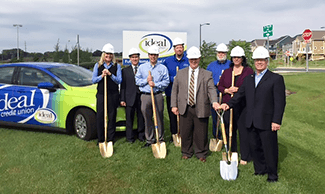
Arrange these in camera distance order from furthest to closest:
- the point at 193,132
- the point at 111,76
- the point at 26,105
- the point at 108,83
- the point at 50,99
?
the point at 26,105, the point at 50,99, the point at 108,83, the point at 111,76, the point at 193,132

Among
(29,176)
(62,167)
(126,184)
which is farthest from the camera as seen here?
(62,167)

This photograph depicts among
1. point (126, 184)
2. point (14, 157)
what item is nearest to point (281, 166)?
point (126, 184)

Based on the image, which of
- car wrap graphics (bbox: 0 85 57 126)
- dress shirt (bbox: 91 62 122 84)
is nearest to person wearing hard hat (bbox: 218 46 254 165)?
dress shirt (bbox: 91 62 122 84)

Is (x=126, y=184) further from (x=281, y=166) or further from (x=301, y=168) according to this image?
(x=301, y=168)

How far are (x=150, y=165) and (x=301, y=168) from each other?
2.55 metres

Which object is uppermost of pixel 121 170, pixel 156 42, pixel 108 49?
pixel 156 42

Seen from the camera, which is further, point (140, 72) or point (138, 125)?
point (138, 125)

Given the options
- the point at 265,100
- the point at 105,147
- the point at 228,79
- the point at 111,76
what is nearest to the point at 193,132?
the point at 228,79

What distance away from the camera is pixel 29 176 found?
3984mm

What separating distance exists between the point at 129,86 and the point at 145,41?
9322 millimetres

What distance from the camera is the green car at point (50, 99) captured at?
5.36 meters

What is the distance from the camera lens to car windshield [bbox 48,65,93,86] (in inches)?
225

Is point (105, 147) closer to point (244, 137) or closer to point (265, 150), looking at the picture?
point (244, 137)

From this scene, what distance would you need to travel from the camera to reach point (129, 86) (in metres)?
5.11
